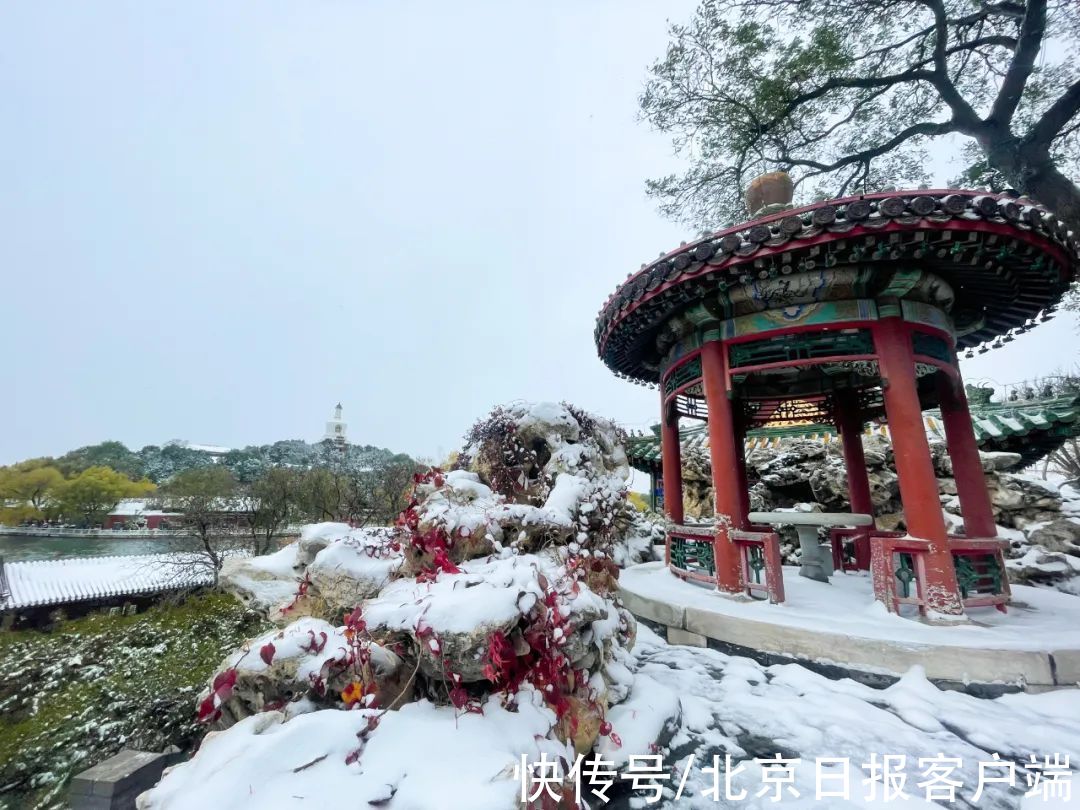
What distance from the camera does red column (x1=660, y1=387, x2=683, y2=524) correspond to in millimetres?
6938

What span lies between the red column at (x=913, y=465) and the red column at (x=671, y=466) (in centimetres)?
274

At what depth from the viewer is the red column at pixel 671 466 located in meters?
6.94

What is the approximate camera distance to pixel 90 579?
536 inches

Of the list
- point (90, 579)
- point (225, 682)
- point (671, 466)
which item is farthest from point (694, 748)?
point (90, 579)

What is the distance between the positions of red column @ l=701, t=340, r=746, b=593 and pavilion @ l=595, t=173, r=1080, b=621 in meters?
0.02

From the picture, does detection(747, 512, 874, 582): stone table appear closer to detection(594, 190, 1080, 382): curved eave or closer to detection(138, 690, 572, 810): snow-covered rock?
detection(594, 190, 1080, 382): curved eave

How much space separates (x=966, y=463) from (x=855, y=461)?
2.01 meters

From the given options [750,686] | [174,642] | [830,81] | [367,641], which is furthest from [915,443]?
[174,642]

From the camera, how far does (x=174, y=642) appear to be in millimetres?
9555

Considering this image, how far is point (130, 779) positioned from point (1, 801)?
145 inches

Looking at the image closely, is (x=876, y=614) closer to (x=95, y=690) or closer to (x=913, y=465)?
(x=913, y=465)

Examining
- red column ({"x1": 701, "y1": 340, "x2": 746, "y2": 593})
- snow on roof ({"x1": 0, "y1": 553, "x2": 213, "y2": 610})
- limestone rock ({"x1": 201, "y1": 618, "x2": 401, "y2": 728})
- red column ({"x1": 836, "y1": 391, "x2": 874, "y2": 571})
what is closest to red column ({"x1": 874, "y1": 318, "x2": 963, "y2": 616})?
red column ({"x1": 701, "y1": 340, "x2": 746, "y2": 593})

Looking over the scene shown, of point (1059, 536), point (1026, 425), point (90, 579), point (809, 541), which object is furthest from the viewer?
point (90, 579)

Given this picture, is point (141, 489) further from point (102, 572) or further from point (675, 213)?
point (675, 213)
